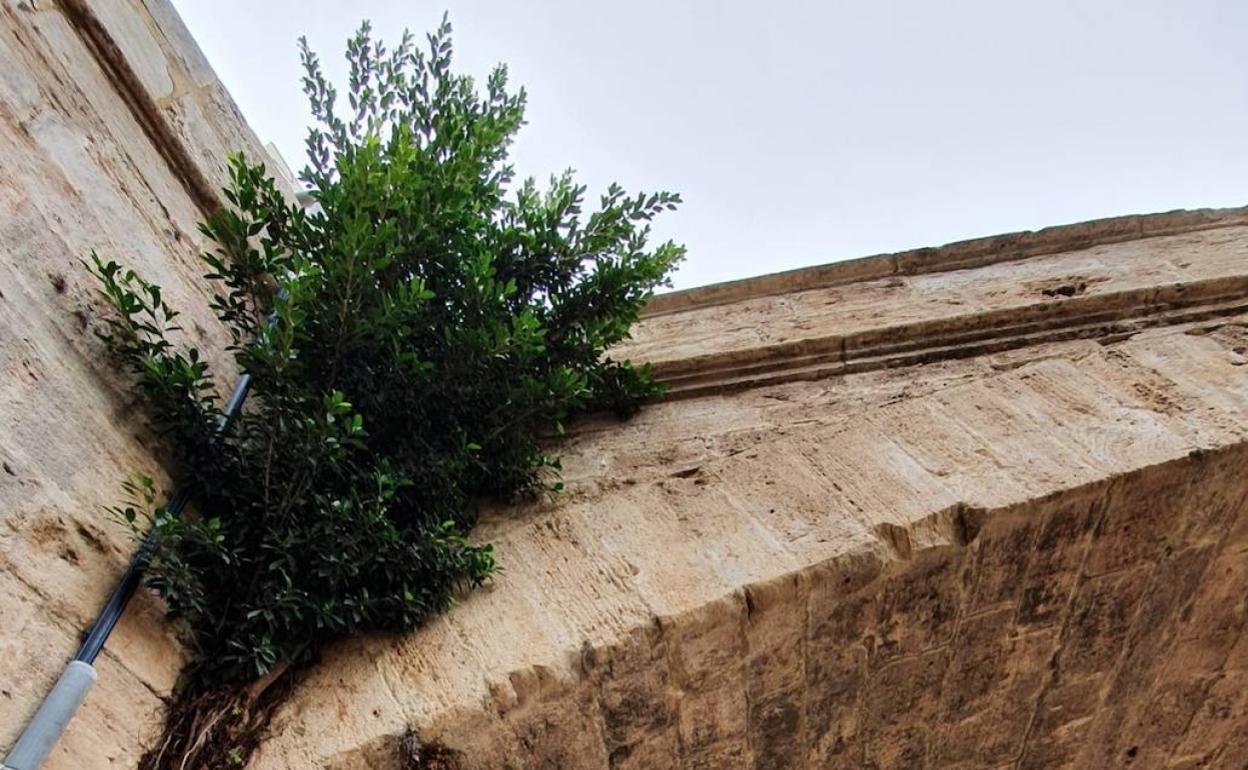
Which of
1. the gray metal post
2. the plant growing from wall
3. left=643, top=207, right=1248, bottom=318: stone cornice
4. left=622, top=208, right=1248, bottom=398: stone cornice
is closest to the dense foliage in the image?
the plant growing from wall

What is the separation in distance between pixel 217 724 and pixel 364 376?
2.52 feet

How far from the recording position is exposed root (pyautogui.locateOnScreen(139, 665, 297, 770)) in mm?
1520

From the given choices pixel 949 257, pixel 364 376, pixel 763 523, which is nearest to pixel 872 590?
pixel 763 523

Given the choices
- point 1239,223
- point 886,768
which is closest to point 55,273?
point 886,768

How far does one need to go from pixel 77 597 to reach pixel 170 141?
1512 millimetres

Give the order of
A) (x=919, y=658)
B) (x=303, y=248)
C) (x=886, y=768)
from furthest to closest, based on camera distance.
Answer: (x=886, y=768), (x=919, y=658), (x=303, y=248)

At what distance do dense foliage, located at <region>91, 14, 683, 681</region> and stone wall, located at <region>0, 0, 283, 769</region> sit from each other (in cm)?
A: 8

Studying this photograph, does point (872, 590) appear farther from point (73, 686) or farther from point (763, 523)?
point (73, 686)

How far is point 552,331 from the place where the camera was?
2400 millimetres

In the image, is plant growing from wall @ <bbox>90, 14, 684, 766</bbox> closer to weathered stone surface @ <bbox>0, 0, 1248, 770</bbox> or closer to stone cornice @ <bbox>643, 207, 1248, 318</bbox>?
weathered stone surface @ <bbox>0, 0, 1248, 770</bbox>

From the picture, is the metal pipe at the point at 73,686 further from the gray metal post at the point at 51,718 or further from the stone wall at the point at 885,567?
the stone wall at the point at 885,567

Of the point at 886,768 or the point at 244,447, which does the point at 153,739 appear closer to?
the point at 244,447

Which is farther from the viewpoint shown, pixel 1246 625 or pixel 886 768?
pixel 1246 625

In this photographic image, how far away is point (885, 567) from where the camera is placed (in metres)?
1.98
